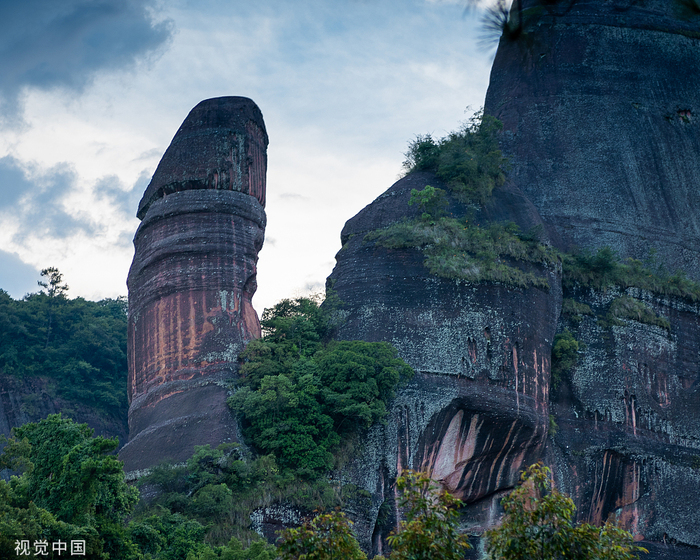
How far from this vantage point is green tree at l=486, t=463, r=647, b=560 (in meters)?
11.2

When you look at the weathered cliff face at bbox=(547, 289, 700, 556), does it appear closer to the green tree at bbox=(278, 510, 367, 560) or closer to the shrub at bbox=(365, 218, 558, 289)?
the shrub at bbox=(365, 218, 558, 289)

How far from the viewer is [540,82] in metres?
38.0

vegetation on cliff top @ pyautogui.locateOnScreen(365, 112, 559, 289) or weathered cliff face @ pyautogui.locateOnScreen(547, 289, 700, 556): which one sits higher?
vegetation on cliff top @ pyautogui.locateOnScreen(365, 112, 559, 289)

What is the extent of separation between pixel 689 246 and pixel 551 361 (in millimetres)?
8833

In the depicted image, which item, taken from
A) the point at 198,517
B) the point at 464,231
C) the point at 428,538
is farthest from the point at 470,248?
the point at 428,538

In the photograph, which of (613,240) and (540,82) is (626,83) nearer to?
(540,82)

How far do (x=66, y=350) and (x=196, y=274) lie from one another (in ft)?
46.4

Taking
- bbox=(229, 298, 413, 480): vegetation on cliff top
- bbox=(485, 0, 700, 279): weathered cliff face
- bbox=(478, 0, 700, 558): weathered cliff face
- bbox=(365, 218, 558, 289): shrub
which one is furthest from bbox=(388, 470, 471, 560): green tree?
bbox=(485, 0, 700, 279): weathered cliff face

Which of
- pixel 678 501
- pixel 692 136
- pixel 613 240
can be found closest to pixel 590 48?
pixel 692 136

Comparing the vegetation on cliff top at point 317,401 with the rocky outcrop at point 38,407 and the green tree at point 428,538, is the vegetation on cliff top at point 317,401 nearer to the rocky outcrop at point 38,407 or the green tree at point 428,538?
the green tree at point 428,538

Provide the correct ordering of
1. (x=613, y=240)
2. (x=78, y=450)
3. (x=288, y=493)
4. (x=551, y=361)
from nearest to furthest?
(x=78, y=450) < (x=288, y=493) < (x=551, y=361) < (x=613, y=240)

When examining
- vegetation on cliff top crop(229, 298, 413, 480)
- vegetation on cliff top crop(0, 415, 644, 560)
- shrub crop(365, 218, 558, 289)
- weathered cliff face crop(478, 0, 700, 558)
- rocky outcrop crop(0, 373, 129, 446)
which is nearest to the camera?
vegetation on cliff top crop(0, 415, 644, 560)

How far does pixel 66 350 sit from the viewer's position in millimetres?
40469

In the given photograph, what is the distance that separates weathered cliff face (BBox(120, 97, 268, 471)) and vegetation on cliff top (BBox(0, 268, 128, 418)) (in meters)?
11.3
